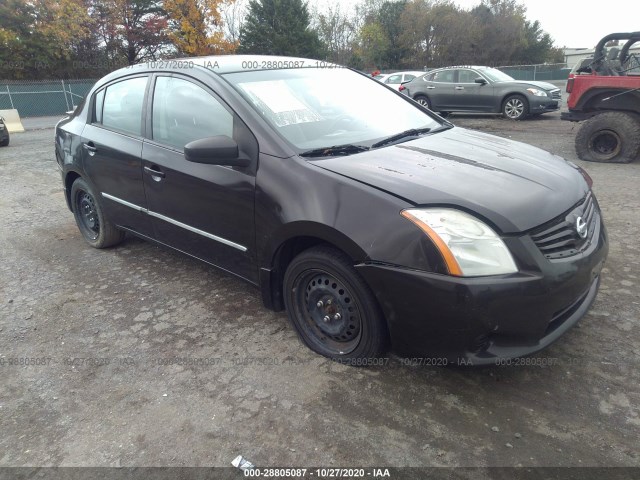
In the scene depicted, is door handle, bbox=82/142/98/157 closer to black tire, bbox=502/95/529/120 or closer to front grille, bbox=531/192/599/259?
front grille, bbox=531/192/599/259

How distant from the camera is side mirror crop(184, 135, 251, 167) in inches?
106

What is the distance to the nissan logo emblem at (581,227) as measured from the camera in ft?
7.84

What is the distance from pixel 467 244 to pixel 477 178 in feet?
1.58

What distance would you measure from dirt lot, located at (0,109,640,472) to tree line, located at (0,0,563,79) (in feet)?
80.0

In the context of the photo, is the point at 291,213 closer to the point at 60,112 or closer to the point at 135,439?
the point at 135,439

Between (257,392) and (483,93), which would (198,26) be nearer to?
(483,93)

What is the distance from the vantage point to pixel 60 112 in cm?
2327

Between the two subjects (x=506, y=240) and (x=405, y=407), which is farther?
(x=405, y=407)

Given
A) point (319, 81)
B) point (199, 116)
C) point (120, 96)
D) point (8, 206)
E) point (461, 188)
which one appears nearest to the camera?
point (461, 188)

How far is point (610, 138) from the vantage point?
7.54m

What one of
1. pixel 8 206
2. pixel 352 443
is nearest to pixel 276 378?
pixel 352 443

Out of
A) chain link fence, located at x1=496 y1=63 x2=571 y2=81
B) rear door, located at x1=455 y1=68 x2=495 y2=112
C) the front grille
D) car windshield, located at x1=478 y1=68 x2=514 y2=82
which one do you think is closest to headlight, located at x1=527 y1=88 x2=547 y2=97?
car windshield, located at x1=478 y1=68 x2=514 y2=82

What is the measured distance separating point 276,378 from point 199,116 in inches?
68.8

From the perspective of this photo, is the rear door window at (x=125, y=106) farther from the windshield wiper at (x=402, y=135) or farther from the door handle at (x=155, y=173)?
the windshield wiper at (x=402, y=135)
